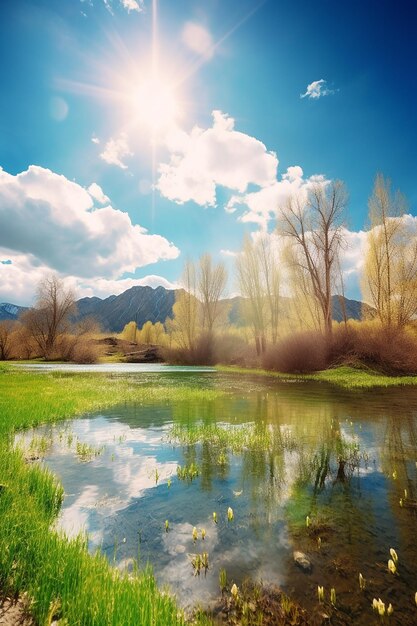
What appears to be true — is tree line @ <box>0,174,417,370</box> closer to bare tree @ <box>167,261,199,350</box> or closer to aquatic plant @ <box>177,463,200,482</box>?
bare tree @ <box>167,261,199,350</box>

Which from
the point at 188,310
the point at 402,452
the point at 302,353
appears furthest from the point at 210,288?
the point at 402,452

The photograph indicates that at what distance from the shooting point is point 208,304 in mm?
58250

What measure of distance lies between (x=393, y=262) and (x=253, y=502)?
38796 mm

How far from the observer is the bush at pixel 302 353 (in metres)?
33.3

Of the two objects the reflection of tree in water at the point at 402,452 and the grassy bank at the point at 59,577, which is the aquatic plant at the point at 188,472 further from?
the reflection of tree in water at the point at 402,452

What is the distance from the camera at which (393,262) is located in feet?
121

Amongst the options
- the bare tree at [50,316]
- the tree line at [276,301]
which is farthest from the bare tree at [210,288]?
the bare tree at [50,316]

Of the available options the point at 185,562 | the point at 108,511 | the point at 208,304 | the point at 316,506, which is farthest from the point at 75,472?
the point at 208,304

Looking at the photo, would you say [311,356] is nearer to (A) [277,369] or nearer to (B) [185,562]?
(A) [277,369]

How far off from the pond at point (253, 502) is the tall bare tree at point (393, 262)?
2855cm

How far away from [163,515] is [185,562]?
1.24 meters

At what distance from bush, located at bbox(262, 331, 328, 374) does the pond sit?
73.4 feet

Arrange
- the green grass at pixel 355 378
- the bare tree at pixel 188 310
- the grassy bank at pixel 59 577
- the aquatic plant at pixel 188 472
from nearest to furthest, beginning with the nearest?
the grassy bank at pixel 59 577 < the aquatic plant at pixel 188 472 < the green grass at pixel 355 378 < the bare tree at pixel 188 310

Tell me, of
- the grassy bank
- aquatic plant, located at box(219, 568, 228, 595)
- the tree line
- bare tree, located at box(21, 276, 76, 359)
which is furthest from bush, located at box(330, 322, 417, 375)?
bare tree, located at box(21, 276, 76, 359)
